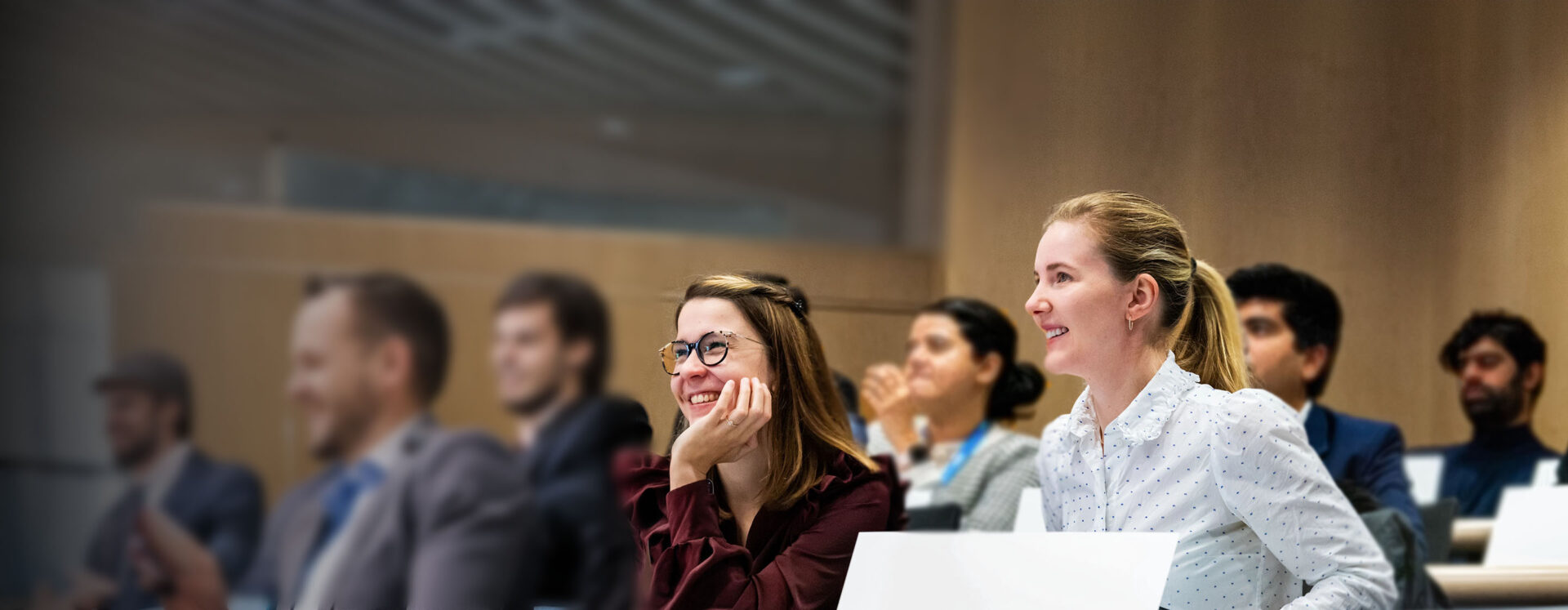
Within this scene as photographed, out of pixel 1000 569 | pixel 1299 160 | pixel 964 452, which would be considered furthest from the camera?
pixel 964 452

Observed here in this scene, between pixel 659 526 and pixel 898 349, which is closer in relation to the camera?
pixel 659 526

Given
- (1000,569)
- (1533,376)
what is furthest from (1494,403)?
(1000,569)

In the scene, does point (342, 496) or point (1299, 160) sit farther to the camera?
point (1299, 160)

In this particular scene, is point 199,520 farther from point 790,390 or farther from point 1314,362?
point 1314,362

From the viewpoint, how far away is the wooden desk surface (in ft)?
3.81

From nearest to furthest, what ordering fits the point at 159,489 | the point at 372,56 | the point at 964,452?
1. the point at 372,56
2. the point at 159,489
3. the point at 964,452

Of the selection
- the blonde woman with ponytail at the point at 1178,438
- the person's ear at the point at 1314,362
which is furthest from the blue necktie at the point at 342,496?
the person's ear at the point at 1314,362

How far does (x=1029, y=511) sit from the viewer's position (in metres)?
1.15

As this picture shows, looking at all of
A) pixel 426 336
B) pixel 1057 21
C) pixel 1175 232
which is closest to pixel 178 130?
pixel 426 336

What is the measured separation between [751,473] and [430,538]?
320 millimetres

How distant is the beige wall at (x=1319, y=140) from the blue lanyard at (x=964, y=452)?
0.07 m

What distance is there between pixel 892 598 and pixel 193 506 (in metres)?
0.42

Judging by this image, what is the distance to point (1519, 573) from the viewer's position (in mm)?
1174

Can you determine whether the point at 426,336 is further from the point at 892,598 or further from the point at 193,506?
the point at 892,598
